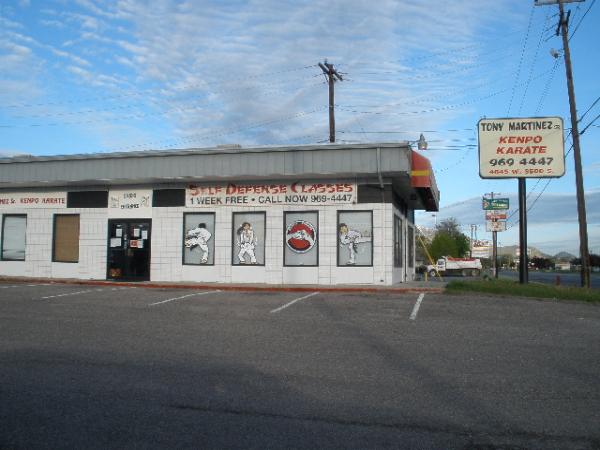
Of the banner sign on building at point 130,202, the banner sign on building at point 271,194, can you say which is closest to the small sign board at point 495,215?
the banner sign on building at point 271,194

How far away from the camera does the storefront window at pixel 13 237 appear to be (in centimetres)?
2392

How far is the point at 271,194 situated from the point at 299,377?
1374 centimetres

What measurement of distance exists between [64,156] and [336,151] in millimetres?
10304

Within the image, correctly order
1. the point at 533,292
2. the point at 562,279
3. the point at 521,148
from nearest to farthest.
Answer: the point at 533,292 < the point at 521,148 < the point at 562,279

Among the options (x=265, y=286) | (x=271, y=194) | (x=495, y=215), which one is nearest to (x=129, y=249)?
(x=271, y=194)

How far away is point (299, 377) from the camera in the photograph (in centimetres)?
741

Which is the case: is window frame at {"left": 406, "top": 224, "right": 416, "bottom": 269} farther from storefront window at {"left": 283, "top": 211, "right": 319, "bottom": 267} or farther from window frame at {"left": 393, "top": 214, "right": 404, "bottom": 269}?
storefront window at {"left": 283, "top": 211, "right": 319, "bottom": 267}

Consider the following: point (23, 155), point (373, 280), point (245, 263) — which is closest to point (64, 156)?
point (23, 155)

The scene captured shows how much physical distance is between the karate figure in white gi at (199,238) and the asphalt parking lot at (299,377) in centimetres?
755

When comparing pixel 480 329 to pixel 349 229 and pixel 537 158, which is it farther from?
pixel 537 158

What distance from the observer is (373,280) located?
19812 mm

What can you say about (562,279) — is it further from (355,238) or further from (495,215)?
(355,238)

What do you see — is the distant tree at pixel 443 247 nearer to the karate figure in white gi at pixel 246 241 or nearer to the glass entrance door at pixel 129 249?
the karate figure in white gi at pixel 246 241

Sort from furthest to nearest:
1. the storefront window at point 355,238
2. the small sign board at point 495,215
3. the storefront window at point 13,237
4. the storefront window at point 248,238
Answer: the small sign board at point 495,215
the storefront window at point 13,237
the storefront window at point 248,238
the storefront window at point 355,238
